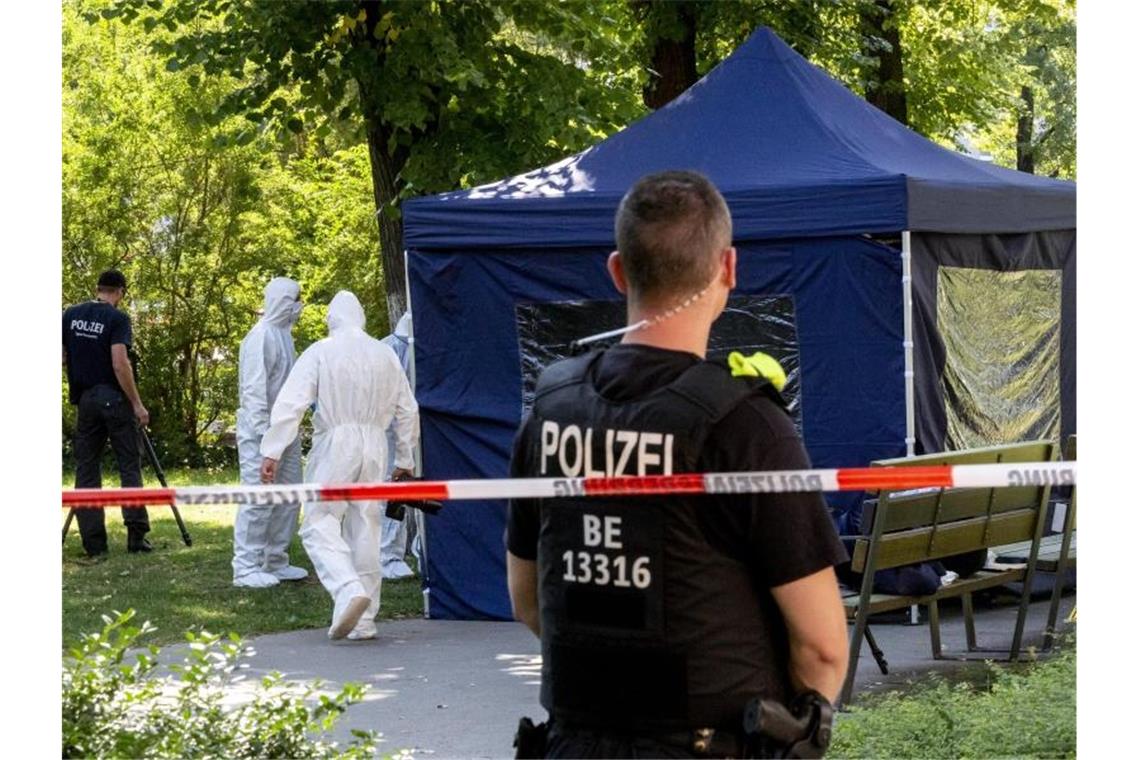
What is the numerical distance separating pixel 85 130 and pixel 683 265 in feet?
76.4

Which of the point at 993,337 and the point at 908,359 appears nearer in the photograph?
the point at 908,359

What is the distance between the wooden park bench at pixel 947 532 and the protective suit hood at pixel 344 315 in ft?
11.7

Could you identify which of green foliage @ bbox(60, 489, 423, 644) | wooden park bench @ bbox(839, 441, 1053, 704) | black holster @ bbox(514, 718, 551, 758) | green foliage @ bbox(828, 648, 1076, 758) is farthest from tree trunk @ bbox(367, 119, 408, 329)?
black holster @ bbox(514, 718, 551, 758)

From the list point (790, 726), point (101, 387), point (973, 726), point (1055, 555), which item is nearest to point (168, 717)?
point (790, 726)

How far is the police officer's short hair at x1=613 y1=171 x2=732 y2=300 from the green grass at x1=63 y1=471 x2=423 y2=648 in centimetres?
657

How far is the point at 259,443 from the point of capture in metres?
12.5

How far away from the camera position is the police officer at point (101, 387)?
13.5 metres

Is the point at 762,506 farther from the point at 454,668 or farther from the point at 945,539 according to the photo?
the point at 454,668

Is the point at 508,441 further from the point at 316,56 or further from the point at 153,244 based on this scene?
the point at 153,244

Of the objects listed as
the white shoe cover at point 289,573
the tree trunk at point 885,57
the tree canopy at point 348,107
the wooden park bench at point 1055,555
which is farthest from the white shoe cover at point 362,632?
the tree trunk at point 885,57

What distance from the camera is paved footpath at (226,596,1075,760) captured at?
751 centimetres

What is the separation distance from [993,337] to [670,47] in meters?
7.18

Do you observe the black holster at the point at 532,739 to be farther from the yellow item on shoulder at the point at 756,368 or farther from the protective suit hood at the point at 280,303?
the protective suit hood at the point at 280,303

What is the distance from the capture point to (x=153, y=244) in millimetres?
25391
